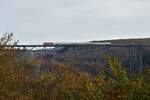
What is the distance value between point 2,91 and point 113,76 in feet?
47.5

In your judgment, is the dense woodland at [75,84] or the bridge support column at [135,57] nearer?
the dense woodland at [75,84]

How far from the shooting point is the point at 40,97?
158 feet

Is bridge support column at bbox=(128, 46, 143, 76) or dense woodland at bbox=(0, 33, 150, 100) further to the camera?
bridge support column at bbox=(128, 46, 143, 76)

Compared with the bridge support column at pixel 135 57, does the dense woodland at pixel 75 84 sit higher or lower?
higher

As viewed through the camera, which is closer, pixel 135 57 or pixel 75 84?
pixel 75 84

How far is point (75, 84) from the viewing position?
3553 cm

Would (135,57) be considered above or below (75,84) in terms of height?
below

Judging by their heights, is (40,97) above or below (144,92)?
below

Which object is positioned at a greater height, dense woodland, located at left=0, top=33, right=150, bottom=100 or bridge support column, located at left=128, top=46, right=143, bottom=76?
dense woodland, located at left=0, top=33, right=150, bottom=100

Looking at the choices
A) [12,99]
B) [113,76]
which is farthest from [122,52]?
→ [113,76]

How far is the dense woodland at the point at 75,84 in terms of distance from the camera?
2245 cm

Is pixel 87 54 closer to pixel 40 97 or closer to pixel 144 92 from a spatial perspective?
pixel 40 97

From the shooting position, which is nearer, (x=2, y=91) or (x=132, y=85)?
(x=132, y=85)

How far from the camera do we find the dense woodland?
22453 mm
